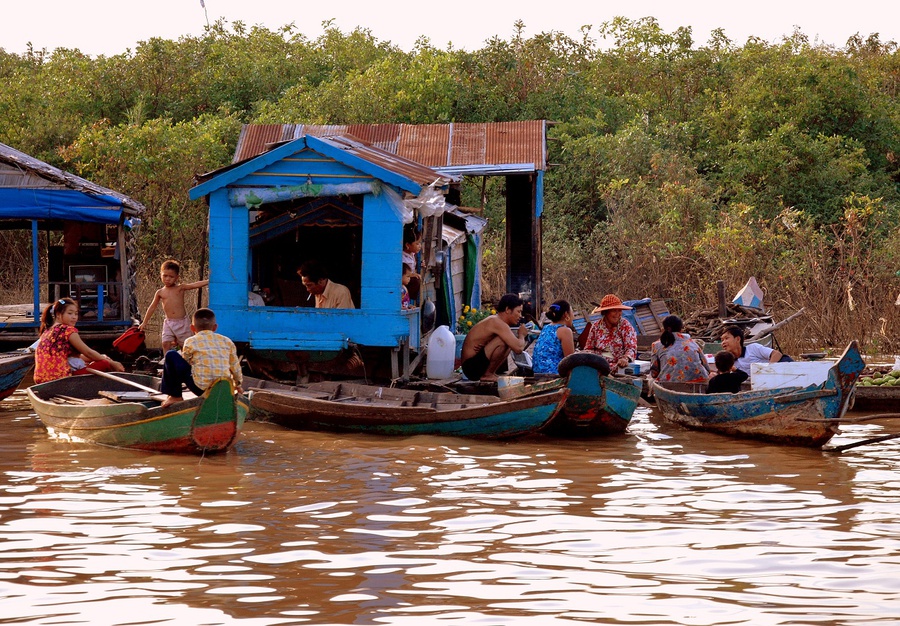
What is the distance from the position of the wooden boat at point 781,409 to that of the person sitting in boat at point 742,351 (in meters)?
0.69

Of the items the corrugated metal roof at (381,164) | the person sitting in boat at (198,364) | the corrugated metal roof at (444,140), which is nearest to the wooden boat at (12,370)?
the corrugated metal roof at (381,164)

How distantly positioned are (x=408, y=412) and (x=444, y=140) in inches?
310

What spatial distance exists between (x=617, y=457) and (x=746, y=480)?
4.14 ft

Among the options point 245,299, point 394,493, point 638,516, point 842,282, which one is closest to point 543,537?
point 638,516

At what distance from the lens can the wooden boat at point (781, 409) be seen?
31.1ft

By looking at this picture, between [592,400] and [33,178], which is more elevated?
[33,178]

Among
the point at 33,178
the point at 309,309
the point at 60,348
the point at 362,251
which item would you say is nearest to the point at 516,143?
the point at 362,251

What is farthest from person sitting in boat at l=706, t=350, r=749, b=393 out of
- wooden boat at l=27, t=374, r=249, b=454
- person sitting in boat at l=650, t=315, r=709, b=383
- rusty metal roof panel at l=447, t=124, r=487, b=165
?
rusty metal roof panel at l=447, t=124, r=487, b=165

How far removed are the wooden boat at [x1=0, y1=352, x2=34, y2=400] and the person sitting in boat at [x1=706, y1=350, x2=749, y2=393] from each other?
283 inches

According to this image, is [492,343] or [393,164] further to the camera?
[393,164]

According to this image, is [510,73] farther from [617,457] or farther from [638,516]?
[638,516]

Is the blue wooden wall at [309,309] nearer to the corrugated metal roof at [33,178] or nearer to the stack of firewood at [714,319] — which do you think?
the corrugated metal roof at [33,178]

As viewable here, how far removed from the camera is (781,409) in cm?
984

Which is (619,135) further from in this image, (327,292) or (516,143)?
(327,292)
